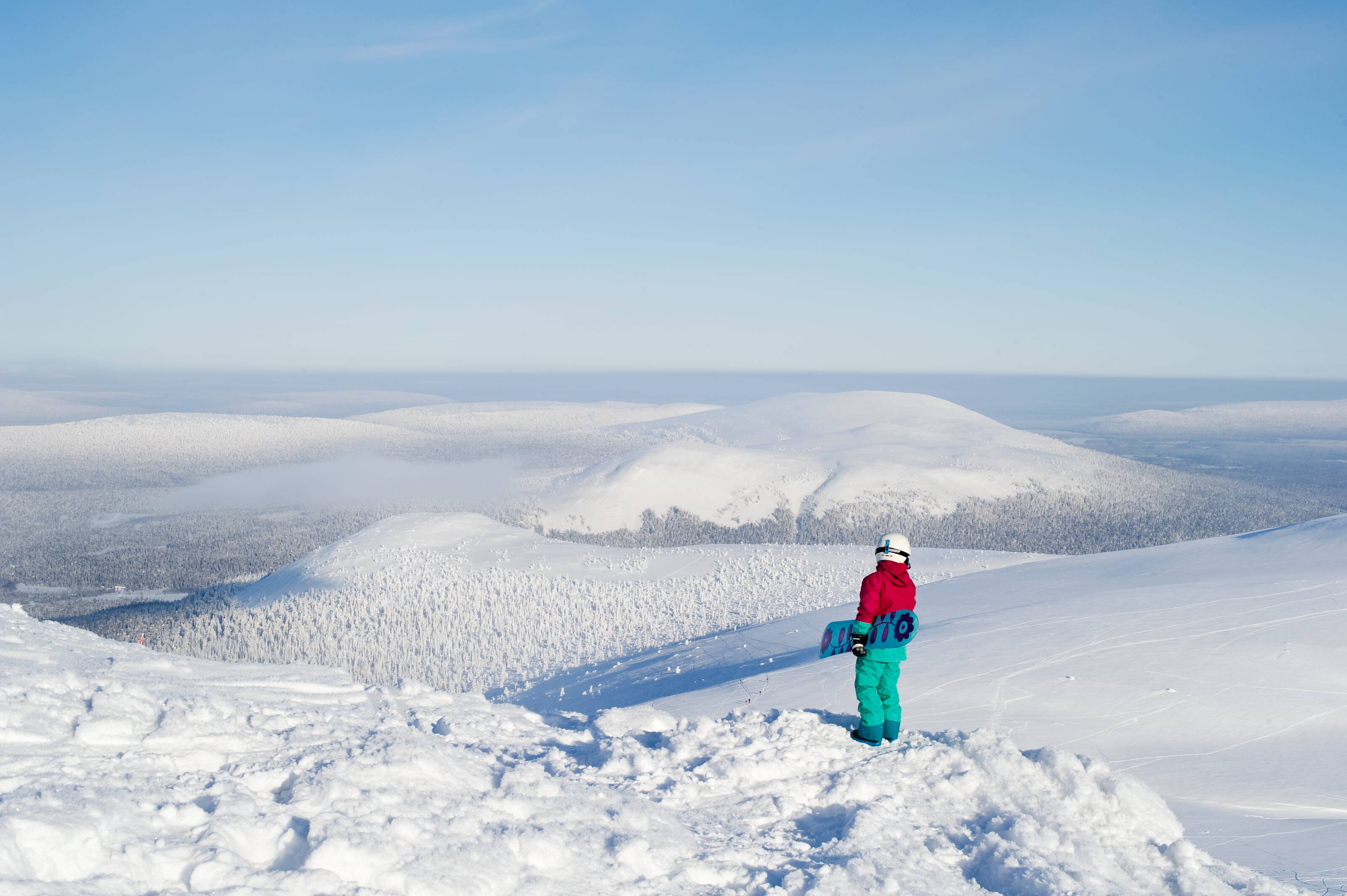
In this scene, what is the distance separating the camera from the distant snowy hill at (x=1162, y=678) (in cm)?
1004

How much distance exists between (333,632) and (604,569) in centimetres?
2023

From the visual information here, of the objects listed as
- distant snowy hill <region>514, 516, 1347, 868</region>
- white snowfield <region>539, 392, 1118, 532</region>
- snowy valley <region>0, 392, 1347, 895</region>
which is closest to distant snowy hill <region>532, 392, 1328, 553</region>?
white snowfield <region>539, 392, 1118, 532</region>

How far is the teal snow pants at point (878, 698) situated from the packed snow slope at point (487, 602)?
2916 centimetres

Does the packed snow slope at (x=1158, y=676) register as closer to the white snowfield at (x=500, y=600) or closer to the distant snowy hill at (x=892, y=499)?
the white snowfield at (x=500, y=600)

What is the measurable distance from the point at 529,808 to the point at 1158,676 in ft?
40.1

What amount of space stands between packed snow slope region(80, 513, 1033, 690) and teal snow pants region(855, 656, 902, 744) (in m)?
29.2

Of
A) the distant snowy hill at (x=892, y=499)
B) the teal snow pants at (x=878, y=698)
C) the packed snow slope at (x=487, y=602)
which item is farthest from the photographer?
the distant snowy hill at (x=892, y=499)

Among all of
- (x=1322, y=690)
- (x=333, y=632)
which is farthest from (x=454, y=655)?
(x=1322, y=690)

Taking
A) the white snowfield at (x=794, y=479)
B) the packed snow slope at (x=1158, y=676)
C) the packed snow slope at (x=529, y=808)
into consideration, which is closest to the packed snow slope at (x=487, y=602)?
the packed snow slope at (x=1158, y=676)

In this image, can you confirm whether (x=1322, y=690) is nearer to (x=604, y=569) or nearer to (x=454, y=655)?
(x=454, y=655)

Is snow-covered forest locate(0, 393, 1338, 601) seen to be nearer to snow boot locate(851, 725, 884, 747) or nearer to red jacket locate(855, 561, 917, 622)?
snow boot locate(851, 725, 884, 747)

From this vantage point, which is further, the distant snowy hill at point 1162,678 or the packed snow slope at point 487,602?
the packed snow slope at point 487,602

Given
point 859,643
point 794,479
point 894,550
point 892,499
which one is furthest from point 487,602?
point 794,479

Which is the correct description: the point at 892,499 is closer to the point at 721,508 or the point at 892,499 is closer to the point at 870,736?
the point at 721,508
